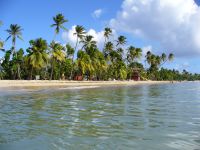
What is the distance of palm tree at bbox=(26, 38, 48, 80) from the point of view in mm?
65438

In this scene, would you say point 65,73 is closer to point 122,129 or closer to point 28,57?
point 28,57

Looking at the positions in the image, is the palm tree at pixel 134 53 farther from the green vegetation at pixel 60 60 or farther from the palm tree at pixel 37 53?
the palm tree at pixel 37 53

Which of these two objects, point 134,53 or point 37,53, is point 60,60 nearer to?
point 37,53

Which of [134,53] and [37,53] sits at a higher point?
[134,53]

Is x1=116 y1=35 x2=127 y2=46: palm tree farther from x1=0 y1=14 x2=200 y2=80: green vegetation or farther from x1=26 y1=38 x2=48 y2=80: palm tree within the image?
x1=26 y1=38 x2=48 y2=80: palm tree

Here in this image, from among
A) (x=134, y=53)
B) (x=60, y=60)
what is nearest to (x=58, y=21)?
(x=60, y=60)

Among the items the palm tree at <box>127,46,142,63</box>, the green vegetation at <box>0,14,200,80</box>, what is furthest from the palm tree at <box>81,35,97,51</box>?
the palm tree at <box>127,46,142,63</box>

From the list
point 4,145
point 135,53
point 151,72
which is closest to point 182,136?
point 4,145

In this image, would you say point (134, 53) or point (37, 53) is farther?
point (134, 53)

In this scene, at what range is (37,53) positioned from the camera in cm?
6612

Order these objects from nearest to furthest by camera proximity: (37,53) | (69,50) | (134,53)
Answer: (37,53) → (69,50) → (134,53)

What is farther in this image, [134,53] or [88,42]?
[134,53]

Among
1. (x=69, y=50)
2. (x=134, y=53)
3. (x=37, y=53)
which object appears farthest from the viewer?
(x=134, y=53)

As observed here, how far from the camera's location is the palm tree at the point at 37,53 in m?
65.4
